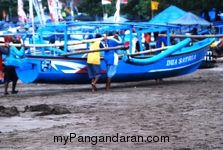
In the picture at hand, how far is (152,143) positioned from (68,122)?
9.25 ft

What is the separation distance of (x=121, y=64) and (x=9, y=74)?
3.16 metres

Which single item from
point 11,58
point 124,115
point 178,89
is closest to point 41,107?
point 124,115

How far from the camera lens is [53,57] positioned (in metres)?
17.9

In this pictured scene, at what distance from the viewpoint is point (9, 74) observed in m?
18.0

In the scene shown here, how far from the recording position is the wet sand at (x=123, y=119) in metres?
9.30

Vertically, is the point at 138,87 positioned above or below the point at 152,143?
below

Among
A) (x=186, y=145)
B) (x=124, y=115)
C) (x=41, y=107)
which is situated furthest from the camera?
(x=41, y=107)

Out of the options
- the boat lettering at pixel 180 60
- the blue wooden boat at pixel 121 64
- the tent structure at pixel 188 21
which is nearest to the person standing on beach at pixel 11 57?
the blue wooden boat at pixel 121 64

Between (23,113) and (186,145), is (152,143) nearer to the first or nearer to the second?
(186,145)

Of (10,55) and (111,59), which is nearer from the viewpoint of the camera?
(10,55)

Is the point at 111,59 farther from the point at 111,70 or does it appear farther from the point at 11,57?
the point at 11,57

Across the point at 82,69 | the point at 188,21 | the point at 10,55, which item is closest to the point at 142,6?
the point at 188,21

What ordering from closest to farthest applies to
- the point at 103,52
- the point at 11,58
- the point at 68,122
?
the point at 68,122 < the point at 11,58 < the point at 103,52

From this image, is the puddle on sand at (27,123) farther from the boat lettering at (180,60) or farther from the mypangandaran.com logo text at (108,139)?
the boat lettering at (180,60)
